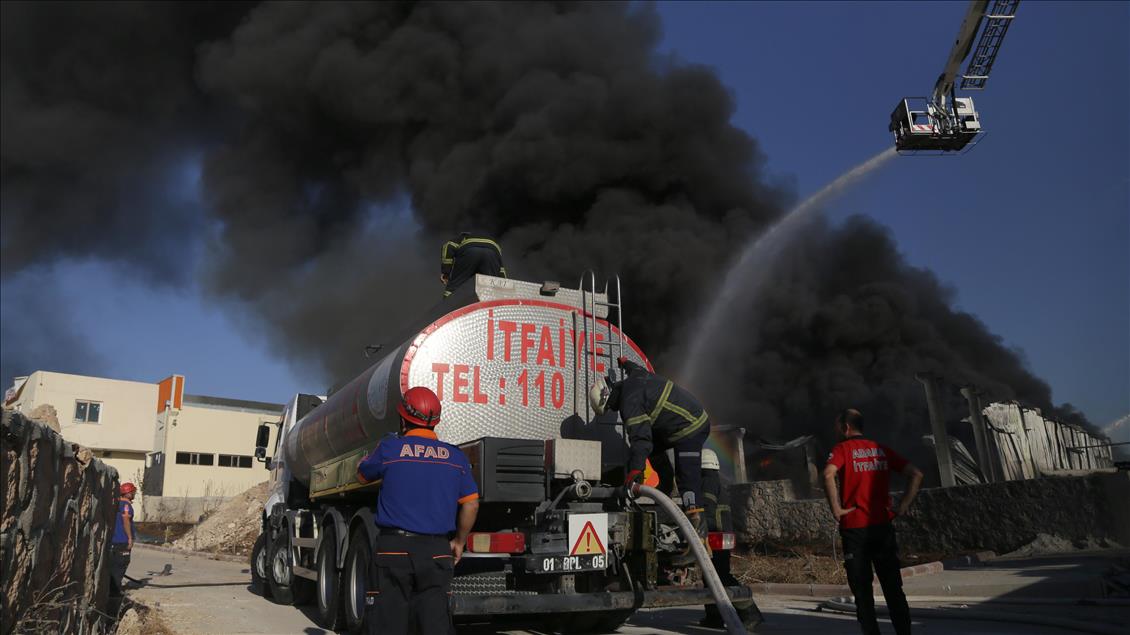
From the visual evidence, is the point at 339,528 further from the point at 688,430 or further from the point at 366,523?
the point at 688,430

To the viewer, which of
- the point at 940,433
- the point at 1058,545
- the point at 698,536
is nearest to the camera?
the point at 698,536

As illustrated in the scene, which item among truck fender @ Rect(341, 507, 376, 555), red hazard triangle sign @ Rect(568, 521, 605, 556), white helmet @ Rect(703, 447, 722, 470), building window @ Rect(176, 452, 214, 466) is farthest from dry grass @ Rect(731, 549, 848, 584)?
building window @ Rect(176, 452, 214, 466)

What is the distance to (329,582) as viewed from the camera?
20.5 feet

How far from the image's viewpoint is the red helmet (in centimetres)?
356

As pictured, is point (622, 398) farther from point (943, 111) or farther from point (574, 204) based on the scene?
point (943, 111)

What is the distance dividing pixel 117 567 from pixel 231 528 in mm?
13836

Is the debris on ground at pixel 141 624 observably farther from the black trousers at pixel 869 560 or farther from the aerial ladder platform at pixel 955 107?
the aerial ladder platform at pixel 955 107

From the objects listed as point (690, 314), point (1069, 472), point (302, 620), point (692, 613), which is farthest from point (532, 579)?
point (690, 314)

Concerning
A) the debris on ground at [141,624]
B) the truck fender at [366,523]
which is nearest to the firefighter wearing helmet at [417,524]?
the truck fender at [366,523]

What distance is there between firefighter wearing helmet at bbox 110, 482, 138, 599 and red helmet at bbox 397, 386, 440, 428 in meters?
4.00

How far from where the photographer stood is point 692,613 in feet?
22.6

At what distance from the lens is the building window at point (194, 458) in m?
33.4

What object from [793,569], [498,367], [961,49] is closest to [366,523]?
[498,367]

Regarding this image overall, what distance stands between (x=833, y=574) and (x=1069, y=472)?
581cm
